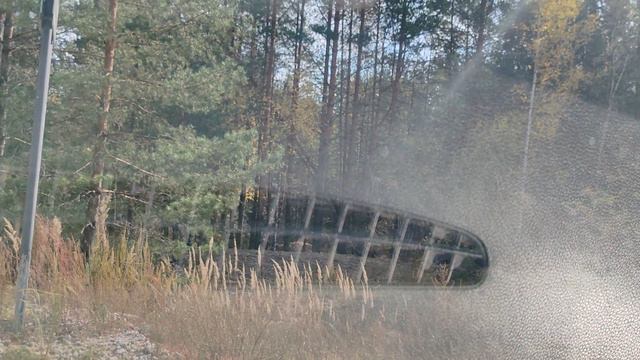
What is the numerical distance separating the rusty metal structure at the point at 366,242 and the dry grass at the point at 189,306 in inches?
60.0

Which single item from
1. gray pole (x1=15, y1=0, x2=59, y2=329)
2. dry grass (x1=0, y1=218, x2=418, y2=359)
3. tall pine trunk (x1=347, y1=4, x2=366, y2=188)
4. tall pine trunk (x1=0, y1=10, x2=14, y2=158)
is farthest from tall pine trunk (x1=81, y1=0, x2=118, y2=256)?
tall pine trunk (x1=347, y1=4, x2=366, y2=188)

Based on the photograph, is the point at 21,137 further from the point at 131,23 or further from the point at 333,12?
the point at 333,12

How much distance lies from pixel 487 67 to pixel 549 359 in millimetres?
13830

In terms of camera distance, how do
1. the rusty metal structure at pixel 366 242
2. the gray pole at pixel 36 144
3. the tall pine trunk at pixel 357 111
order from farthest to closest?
the tall pine trunk at pixel 357 111, the rusty metal structure at pixel 366 242, the gray pole at pixel 36 144

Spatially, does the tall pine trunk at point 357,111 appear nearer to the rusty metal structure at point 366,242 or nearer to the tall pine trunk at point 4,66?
the rusty metal structure at point 366,242

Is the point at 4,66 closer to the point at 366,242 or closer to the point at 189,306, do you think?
the point at 366,242

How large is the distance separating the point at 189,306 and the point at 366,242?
9002 millimetres

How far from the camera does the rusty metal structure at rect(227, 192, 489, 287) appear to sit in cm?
1016

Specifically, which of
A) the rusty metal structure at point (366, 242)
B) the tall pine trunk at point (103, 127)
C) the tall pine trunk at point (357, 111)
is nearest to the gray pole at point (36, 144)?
the rusty metal structure at point (366, 242)

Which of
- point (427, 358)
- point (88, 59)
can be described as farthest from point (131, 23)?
point (427, 358)

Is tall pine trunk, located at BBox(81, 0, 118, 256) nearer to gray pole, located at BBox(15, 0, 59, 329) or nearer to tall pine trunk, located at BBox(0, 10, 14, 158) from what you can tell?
tall pine trunk, located at BBox(0, 10, 14, 158)

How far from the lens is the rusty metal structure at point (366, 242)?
1016 centimetres

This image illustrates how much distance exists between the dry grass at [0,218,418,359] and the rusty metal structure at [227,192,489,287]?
5.00 feet

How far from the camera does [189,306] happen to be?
572cm
